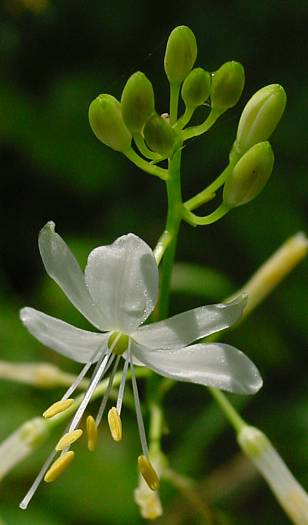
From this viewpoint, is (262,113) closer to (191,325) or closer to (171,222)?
(171,222)

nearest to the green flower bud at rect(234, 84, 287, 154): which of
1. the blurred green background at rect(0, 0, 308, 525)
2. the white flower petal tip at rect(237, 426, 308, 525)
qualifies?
the white flower petal tip at rect(237, 426, 308, 525)

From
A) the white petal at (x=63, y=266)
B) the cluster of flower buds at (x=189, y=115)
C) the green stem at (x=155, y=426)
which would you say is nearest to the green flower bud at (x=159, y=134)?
the cluster of flower buds at (x=189, y=115)

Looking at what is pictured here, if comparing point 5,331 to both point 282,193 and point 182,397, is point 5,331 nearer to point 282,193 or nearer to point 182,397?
point 182,397

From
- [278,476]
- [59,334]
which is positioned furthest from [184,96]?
[278,476]

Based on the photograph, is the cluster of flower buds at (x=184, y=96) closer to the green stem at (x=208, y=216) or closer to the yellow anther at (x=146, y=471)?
the green stem at (x=208, y=216)

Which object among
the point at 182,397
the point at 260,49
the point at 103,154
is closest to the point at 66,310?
the point at 182,397

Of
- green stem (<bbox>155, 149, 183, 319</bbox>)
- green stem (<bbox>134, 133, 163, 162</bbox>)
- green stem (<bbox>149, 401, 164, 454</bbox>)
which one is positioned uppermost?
green stem (<bbox>134, 133, 163, 162</bbox>)

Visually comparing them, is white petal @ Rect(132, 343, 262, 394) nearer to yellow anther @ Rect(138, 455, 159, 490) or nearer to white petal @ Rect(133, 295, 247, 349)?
white petal @ Rect(133, 295, 247, 349)

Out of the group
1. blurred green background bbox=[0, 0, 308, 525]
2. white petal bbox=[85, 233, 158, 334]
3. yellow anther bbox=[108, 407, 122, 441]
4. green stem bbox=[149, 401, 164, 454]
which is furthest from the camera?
blurred green background bbox=[0, 0, 308, 525]
